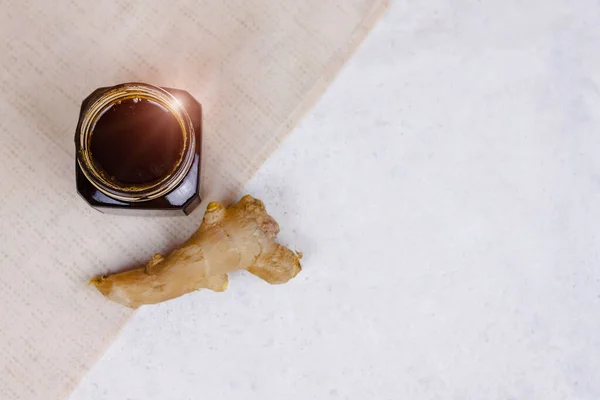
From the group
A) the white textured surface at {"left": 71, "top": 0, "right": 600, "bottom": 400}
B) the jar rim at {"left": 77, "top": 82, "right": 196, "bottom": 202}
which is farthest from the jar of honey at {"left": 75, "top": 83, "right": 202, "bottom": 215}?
the white textured surface at {"left": 71, "top": 0, "right": 600, "bottom": 400}

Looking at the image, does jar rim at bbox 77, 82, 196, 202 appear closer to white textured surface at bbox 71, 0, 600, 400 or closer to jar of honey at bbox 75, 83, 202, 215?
jar of honey at bbox 75, 83, 202, 215

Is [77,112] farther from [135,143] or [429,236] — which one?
[429,236]

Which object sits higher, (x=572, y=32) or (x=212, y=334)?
(x=572, y=32)

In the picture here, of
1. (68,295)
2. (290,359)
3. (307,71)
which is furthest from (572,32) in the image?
(68,295)

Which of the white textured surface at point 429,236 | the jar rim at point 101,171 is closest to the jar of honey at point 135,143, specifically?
the jar rim at point 101,171

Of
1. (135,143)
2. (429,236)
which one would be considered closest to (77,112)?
(135,143)

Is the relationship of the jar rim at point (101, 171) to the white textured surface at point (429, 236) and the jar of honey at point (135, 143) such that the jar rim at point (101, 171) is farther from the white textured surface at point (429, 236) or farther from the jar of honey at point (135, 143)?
the white textured surface at point (429, 236)

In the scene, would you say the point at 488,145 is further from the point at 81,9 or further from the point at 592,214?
the point at 81,9
